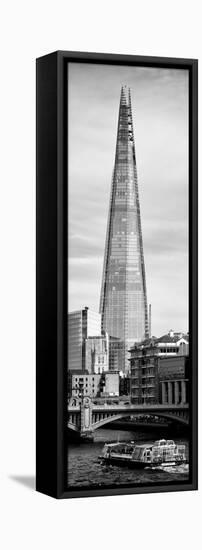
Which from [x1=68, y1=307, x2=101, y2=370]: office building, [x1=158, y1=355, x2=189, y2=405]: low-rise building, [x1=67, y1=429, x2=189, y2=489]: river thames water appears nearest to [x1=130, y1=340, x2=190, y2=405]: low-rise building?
[x1=158, y1=355, x2=189, y2=405]: low-rise building

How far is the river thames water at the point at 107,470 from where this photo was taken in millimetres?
14836

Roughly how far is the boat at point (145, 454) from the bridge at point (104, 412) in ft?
0.69

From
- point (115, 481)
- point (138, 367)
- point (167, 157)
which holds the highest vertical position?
point (167, 157)

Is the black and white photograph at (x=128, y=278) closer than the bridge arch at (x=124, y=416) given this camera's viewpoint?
Yes

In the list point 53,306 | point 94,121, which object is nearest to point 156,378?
point 53,306

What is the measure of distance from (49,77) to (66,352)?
230 centimetres

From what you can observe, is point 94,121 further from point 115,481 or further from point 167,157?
point 115,481

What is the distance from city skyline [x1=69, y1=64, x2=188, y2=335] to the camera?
14.8 m

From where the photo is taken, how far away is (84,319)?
14898mm

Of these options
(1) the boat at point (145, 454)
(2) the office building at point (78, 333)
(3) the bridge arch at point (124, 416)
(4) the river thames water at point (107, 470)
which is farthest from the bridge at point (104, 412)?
(2) the office building at point (78, 333)

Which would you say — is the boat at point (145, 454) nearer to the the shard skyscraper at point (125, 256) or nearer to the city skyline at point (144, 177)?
the the shard skyscraper at point (125, 256)

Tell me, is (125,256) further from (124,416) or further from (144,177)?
(124,416)

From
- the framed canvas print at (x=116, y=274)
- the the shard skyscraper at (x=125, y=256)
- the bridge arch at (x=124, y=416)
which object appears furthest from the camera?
the the shard skyscraper at (x=125, y=256)

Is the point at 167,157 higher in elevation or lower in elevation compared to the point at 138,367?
higher
